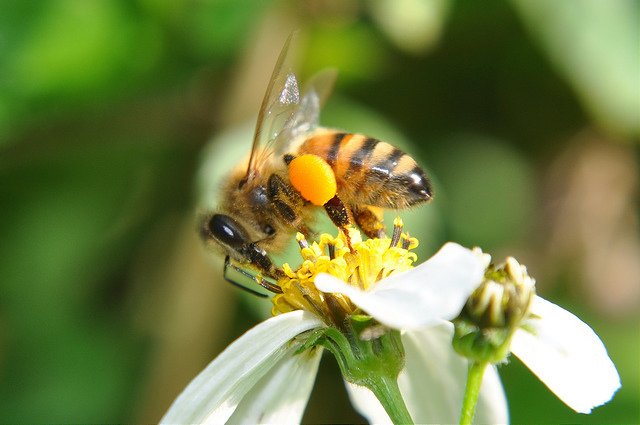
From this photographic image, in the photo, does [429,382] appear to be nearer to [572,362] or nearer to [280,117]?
[572,362]

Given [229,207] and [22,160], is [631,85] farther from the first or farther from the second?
[22,160]

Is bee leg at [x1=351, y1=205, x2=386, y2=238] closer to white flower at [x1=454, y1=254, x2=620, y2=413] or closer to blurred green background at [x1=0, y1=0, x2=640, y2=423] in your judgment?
white flower at [x1=454, y1=254, x2=620, y2=413]

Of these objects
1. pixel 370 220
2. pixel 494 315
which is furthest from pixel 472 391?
pixel 370 220

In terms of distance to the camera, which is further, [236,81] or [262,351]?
[236,81]

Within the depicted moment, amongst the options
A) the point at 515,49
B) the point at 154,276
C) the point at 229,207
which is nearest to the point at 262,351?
the point at 229,207

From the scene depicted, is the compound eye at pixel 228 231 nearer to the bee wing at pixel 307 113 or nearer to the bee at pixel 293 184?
the bee at pixel 293 184

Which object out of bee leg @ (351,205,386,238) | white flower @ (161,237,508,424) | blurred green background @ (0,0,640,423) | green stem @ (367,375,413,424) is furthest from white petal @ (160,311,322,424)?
blurred green background @ (0,0,640,423)

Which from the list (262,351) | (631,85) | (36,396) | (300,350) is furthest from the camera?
(36,396)
